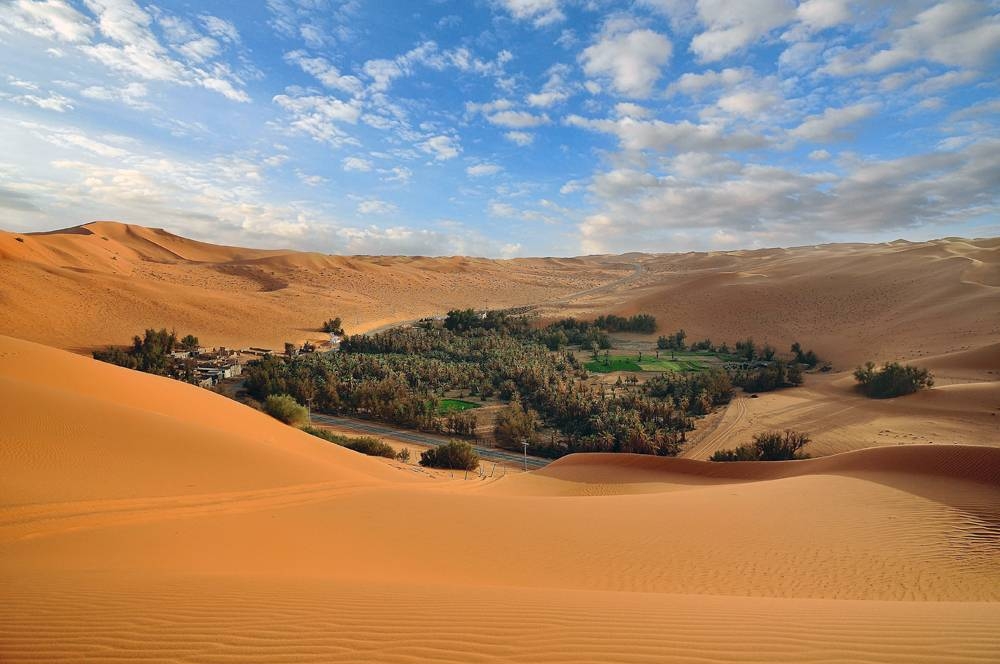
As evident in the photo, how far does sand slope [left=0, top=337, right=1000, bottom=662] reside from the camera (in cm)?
353

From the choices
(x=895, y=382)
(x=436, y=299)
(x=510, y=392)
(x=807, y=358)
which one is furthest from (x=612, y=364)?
(x=436, y=299)

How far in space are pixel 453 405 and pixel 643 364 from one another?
13.5 m

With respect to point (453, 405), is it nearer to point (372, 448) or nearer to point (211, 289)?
point (372, 448)

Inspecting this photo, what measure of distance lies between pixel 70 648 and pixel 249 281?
72.7 m

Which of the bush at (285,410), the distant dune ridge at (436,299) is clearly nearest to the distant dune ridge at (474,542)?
the bush at (285,410)

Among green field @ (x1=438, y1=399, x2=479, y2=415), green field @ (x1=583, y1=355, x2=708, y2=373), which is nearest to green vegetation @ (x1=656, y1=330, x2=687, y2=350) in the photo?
green field @ (x1=583, y1=355, x2=708, y2=373)

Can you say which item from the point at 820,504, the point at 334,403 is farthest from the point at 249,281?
the point at 820,504

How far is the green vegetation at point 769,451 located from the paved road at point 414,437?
5909mm

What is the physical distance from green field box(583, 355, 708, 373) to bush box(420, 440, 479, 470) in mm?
14988

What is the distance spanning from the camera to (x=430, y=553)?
23.8ft

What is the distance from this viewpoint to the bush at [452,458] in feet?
57.8

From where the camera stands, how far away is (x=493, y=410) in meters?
24.4

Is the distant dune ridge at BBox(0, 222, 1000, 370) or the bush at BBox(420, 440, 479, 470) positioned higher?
the distant dune ridge at BBox(0, 222, 1000, 370)

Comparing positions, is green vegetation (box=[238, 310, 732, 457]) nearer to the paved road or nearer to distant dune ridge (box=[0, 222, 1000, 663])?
the paved road
